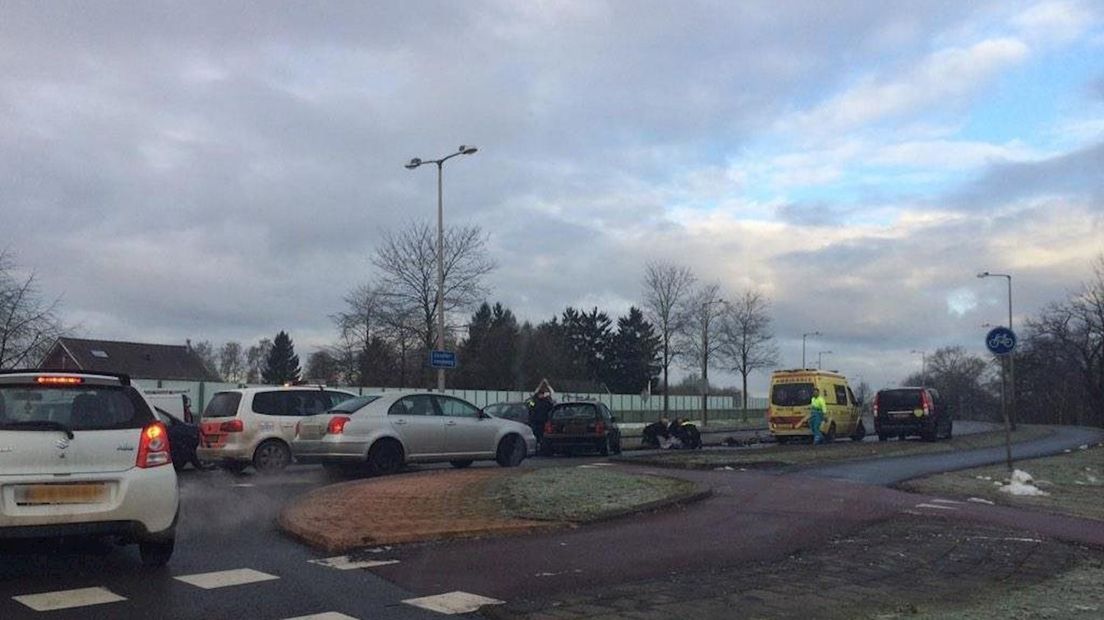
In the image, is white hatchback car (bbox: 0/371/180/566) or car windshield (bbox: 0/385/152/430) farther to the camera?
car windshield (bbox: 0/385/152/430)

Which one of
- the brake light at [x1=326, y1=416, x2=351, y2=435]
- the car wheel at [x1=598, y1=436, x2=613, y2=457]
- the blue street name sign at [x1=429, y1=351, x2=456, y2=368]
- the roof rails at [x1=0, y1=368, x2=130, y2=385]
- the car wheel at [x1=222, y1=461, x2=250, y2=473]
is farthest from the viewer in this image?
the blue street name sign at [x1=429, y1=351, x2=456, y2=368]

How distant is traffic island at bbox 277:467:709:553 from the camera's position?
8977 mm

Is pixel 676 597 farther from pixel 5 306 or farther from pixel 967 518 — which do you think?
pixel 5 306

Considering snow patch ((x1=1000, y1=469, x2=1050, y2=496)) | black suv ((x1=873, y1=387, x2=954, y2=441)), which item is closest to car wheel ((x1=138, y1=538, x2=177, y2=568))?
snow patch ((x1=1000, y1=469, x2=1050, y2=496))

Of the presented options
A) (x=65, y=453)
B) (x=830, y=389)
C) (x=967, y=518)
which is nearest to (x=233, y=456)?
(x=65, y=453)

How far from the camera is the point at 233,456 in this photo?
1655 cm

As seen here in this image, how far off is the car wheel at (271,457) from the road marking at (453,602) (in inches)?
433

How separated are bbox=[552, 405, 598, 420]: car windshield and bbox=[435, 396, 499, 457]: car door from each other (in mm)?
5618

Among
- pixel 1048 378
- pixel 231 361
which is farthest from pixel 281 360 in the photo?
pixel 1048 378

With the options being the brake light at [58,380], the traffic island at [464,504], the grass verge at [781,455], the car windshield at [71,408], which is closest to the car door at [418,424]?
the traffic island at [464,504]

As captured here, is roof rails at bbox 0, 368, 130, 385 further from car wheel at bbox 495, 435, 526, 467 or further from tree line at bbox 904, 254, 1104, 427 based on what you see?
tree line at bbox 904, 254, 1104, 427

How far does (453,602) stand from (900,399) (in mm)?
27136

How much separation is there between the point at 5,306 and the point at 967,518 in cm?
3110

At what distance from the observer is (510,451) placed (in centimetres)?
1811
